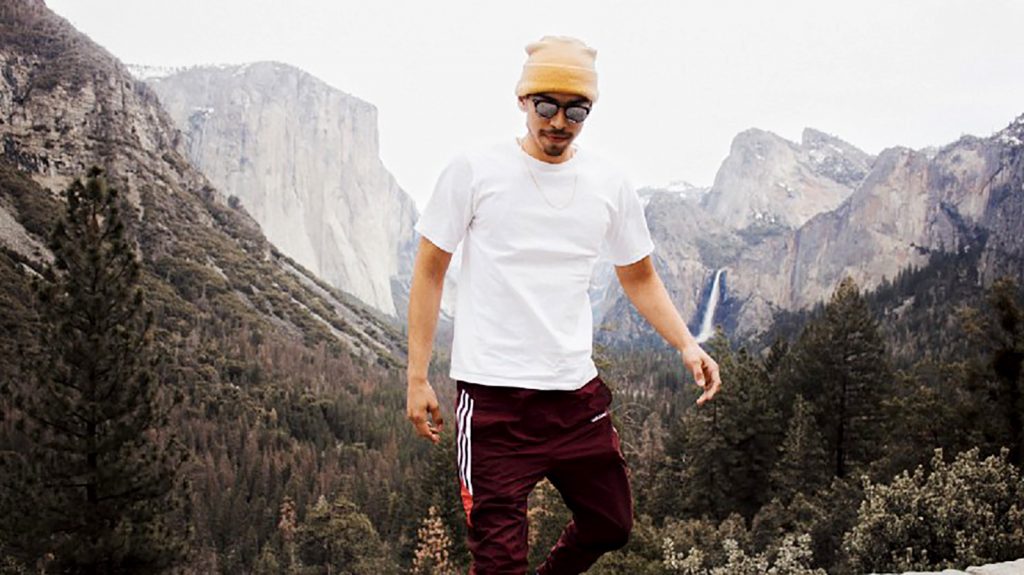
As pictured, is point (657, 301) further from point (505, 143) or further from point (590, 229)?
point (505, 143)

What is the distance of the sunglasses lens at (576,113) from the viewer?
3.02 m

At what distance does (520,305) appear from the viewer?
3.03 meters

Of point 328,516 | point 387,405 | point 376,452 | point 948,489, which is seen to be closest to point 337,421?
point 387,405

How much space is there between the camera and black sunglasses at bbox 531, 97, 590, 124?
118 inches

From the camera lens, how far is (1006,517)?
11.4 meters

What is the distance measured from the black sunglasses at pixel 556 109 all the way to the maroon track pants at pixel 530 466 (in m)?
1.11

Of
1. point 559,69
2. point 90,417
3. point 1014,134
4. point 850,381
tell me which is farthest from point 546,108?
point 1014,134

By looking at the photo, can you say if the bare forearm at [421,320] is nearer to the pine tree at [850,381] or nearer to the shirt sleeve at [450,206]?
the shirt sleeve at [450,206]

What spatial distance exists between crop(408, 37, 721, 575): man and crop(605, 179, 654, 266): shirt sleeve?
0.20 metres

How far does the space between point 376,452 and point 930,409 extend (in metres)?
62.5

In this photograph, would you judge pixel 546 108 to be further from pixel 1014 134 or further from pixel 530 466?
pixel 1014 134

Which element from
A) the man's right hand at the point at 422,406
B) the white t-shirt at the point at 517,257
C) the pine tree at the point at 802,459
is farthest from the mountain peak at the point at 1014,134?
the man's right hand at the point at 422,406

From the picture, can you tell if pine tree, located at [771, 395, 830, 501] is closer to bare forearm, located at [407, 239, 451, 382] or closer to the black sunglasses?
bare forearm, located at [407, 239, 451, 382]

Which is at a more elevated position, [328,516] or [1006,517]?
[1006,517]
